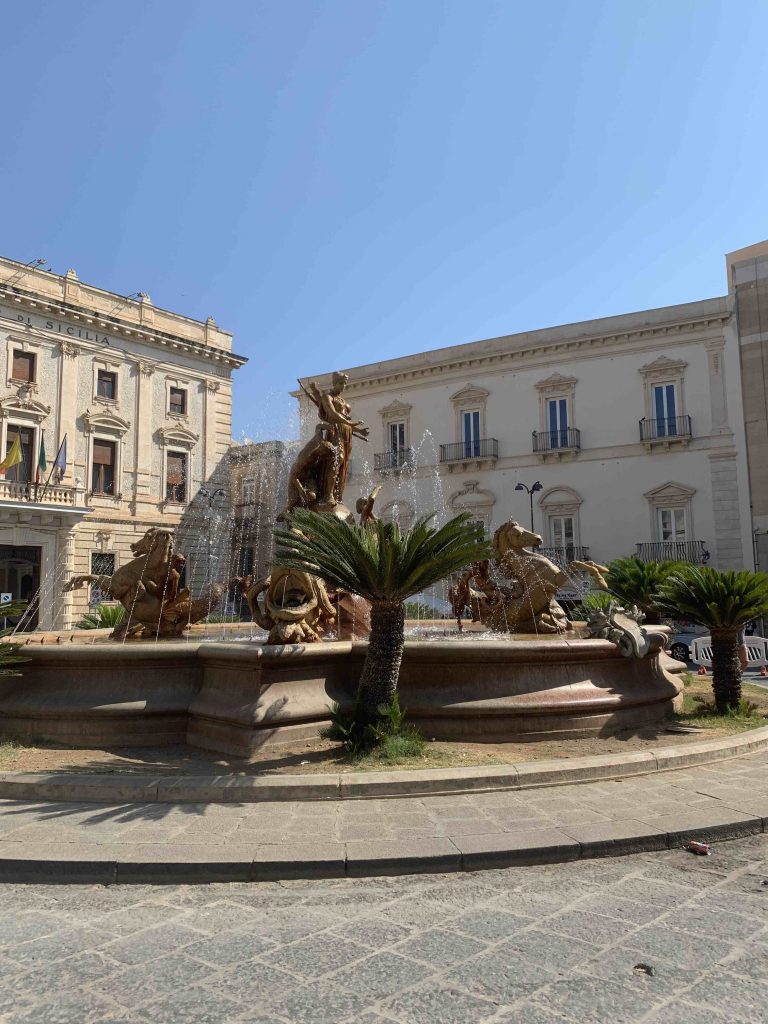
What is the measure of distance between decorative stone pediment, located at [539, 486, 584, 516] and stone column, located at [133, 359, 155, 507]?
650 inches

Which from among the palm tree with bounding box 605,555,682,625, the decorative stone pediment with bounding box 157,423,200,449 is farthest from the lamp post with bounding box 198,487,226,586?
the palm tree with bounding box 605,555,682,625

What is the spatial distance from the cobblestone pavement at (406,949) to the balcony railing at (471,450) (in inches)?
1198

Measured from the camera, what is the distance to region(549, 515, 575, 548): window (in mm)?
32094

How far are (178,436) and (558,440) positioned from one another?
1625 centimetres

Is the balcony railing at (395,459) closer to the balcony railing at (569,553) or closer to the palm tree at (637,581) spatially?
the balcony railing at (569,553)

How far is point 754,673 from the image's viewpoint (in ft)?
60.1

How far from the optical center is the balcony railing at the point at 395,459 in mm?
35719

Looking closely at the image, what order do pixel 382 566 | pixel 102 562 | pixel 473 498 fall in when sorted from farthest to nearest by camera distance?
pixel 473 498, pixel 102 562, pixel 382 566

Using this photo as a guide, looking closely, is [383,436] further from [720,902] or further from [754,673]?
[720,902]

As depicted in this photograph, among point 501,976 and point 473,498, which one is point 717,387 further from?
point 501,976

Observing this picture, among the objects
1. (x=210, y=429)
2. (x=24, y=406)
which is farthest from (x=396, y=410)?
(x=24, y=406)

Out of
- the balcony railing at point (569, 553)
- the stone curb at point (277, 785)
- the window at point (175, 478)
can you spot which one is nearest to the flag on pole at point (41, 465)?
the window at point (175, 478)

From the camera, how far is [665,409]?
31.2 metres

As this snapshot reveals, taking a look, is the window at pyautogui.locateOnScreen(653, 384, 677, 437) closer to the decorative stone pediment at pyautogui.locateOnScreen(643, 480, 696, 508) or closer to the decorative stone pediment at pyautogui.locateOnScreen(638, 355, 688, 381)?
the decorative stone pediment at pyautogui.locateOnScreen(638, 355, 688, 381)
